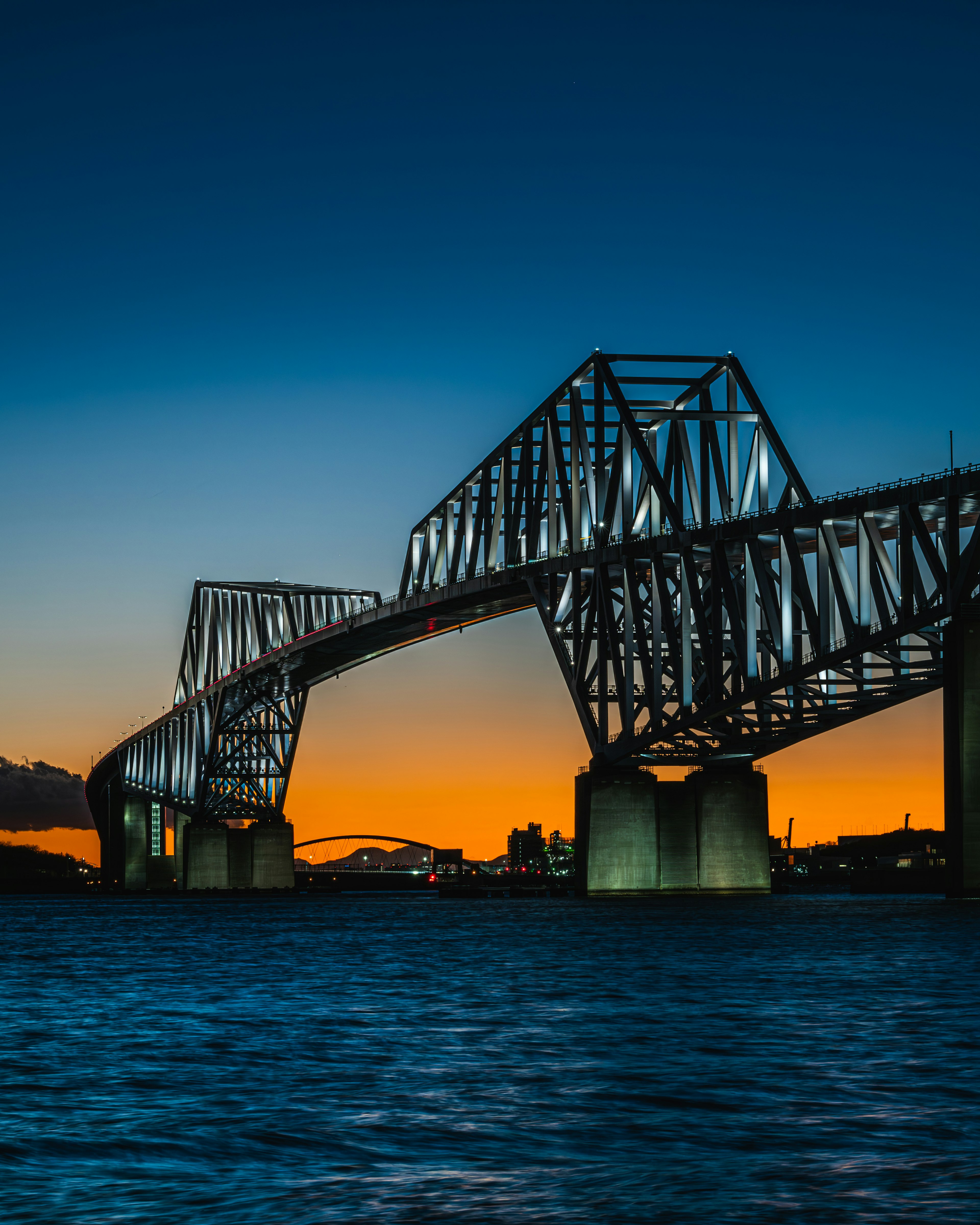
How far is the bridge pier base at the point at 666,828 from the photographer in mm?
77375

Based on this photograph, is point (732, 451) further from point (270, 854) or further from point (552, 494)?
point (270, 854)

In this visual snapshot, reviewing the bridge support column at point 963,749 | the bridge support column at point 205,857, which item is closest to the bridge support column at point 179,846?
the bridge support column at point 205,857

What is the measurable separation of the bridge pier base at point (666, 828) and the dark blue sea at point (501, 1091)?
3537 centimetres

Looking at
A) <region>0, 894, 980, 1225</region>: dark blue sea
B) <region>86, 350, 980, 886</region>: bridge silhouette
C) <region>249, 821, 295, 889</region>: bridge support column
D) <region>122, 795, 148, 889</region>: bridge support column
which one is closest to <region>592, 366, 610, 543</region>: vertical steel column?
<region>86, 350, 980, 886</region>: bridge silhouette

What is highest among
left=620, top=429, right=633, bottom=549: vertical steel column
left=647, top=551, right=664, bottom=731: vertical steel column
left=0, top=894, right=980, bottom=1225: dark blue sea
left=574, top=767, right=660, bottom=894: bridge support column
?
left=620, top=429, right=633, bottom=549: vertical steel column

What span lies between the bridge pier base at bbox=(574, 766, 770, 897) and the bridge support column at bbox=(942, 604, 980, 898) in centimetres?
2327

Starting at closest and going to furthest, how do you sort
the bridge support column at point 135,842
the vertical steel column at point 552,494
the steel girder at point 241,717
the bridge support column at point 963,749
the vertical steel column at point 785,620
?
the bridge support column at point 963,749 → the vertical steel column at point 785,620 → the vertical steel column at point 552,494 → the steel girder at point 241,717 → the bridge support column at point 135,842

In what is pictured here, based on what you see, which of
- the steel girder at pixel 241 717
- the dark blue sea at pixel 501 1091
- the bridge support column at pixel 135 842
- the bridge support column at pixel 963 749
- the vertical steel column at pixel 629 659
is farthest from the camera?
the bridge support column at pixel 135 842

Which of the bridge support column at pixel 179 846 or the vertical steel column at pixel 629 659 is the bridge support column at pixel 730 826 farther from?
the bridge support column at pixel 179 846

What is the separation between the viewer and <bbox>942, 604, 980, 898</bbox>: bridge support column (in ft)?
174

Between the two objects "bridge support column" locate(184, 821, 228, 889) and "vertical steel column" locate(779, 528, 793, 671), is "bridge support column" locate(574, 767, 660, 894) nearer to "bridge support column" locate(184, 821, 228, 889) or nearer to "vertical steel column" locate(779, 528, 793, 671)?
"vertical steel column" locate(779, 528, 793, 671)

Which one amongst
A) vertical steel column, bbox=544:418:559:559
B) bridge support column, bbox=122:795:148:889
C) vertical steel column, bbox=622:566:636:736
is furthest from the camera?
bridge support column, bbox=122:795:148:889

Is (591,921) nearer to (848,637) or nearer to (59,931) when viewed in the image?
(848,637)

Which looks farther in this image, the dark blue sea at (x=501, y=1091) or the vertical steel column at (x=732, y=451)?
the vertical steel column at (x=732, y=451)
